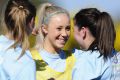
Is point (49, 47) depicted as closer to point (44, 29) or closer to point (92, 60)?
point (44, 29)

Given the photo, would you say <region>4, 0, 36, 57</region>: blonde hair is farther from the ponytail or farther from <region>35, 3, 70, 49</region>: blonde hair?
the ponytail

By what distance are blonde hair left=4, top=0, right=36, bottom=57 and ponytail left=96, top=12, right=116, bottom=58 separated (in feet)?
1.57

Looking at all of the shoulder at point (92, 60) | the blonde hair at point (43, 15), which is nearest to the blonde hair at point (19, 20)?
the blonde hair at point (43, 15)

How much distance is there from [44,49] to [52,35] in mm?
109

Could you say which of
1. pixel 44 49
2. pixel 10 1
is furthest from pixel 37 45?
pixel 10 1

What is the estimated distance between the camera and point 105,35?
353cm

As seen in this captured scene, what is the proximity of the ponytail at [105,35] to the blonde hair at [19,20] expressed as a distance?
Result: 478 mm

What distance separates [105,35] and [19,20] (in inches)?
24.0

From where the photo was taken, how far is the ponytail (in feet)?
11.6

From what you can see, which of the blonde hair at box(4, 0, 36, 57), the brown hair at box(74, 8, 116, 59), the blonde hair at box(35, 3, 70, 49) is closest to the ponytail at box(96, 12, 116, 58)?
the brown hair at box(74, 8, 116, 59)

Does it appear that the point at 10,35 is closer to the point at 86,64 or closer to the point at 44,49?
the point at 44,49

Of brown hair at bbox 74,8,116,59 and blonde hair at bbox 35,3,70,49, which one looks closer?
blonde hair at bbox 35,3,70,49

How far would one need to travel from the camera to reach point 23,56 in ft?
10.8

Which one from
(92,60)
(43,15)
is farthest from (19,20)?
(92,60)
